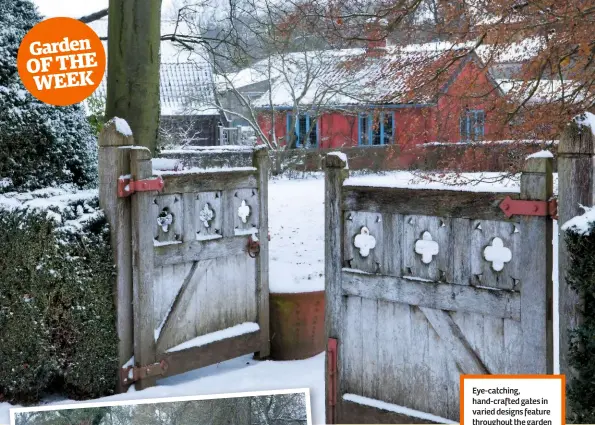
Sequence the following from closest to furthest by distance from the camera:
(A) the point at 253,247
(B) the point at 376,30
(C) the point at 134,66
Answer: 1. (A) the point at 253,247
2. (C) the point at 134,66
3. (B) the point at 376,30

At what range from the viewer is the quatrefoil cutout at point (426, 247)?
15.6 ft

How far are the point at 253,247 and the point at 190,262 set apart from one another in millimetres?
704

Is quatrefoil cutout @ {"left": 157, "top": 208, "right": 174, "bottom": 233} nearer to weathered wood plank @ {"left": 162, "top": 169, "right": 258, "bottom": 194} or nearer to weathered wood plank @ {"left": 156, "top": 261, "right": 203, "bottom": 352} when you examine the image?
weathered wood plank @ {"left": 162, "top": 169, "right": 258, "bottom": 194}

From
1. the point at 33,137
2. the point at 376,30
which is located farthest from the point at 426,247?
the point at 376,30

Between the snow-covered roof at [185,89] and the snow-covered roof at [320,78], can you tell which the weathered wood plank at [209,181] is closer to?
the snow-covered roof at [320,78]

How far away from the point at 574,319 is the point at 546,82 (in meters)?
7.19

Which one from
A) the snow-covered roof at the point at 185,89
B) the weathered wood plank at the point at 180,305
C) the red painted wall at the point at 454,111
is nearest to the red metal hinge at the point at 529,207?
the weathered wood plank at the point at 180,305

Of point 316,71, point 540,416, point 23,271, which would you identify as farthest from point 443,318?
point 316,71

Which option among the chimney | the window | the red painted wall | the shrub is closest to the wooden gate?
the shrub

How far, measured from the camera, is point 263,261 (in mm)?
7344

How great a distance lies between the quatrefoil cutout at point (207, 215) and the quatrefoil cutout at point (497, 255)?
290 centimetres

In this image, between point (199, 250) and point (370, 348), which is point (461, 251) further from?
point (199, 250)

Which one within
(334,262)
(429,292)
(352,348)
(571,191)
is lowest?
(352,348)

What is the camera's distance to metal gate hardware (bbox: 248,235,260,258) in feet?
23.7
